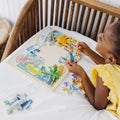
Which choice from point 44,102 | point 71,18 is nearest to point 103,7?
point 71,18

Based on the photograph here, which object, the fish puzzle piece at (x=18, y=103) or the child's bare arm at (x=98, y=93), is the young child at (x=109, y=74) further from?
the fish puzzle piece at (x=18, y=103)

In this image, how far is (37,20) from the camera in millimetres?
1426

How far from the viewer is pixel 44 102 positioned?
34.9 inches

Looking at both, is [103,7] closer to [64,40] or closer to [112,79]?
[64,40]

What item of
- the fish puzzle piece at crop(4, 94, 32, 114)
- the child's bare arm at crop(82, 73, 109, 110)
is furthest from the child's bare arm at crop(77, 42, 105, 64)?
the fish puzzle piece at crop(4, 94, 32, 114)

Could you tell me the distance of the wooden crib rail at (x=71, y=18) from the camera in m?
1.18

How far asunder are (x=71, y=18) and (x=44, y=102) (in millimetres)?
701

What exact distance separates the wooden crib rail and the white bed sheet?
0.82 ft

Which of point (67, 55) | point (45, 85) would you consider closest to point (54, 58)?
point (67, 55)

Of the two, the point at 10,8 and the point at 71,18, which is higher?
the point at 71,18

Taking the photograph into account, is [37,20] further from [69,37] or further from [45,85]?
[45,85]

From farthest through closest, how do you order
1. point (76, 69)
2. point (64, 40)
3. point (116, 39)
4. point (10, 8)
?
point (10, 8)
point (64, 40)
point (76, 69)
point (116, 39)

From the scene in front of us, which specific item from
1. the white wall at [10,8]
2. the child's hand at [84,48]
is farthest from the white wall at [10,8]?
the child's hand at [84,48]

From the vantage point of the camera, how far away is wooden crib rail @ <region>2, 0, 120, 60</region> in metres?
1.18
